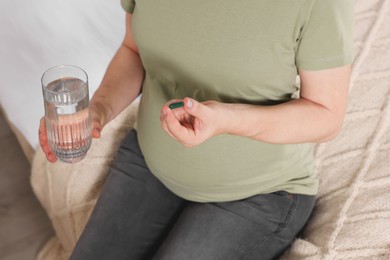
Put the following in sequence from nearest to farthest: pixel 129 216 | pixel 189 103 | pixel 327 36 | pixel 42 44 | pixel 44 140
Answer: pixel 189 103 < pixel 327 36 < pixel 44 140 < pixel 129 216 < pixel 42 44

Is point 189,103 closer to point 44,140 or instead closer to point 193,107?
point 193,107

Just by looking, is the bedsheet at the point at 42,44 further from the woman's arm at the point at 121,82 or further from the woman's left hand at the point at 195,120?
the woman's left hand at the point at 195,120

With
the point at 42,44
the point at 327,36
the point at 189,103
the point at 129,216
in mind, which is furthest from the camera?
the point at 42,44

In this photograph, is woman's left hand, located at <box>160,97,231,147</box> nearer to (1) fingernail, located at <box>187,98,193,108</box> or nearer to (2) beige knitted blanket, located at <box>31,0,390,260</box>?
(1) fingernail, located at <box>187,98,193,108</box>

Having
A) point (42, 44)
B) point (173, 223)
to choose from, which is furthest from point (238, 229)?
point (42, 44)

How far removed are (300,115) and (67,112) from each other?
15.4 inches

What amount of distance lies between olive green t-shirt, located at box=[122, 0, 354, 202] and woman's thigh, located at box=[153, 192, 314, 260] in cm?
2

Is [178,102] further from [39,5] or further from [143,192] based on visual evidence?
[39,5]

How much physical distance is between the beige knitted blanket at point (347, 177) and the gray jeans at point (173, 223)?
2.7 inches

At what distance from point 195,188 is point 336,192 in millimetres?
312

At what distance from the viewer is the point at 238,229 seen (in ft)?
3.55

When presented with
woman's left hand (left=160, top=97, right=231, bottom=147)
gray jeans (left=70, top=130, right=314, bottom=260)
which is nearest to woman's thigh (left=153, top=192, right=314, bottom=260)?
gray jeans (left=70, top=130, right=314, bottom=260)

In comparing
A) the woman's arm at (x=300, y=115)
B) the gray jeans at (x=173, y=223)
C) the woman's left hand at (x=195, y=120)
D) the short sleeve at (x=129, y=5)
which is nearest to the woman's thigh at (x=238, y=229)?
the gray jeans at (x=173, y=223)

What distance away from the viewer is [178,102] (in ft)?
2.77
